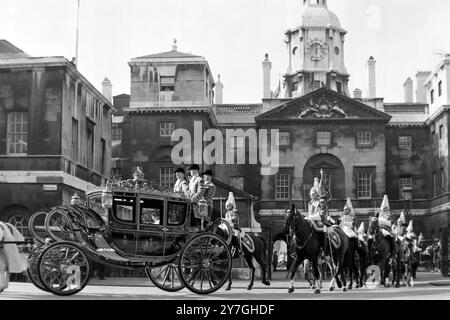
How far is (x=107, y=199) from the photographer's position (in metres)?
14.4

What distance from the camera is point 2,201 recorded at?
2944 centimetres

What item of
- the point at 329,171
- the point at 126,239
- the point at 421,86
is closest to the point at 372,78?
the point at 421,86

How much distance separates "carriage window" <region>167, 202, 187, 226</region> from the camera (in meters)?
15.1

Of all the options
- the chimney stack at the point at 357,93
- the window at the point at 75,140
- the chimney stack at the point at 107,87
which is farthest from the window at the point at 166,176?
the chimney stack at the point at 357,93

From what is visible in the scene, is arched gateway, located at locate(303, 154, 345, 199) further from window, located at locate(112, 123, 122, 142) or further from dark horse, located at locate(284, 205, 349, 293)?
dark horse, located at locate(284, 205, 349, 293)

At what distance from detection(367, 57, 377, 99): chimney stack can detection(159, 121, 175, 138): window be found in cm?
1876

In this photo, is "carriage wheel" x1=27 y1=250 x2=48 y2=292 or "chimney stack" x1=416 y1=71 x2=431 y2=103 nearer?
"carriage wheel" x1=27 y1=250 x2=48 y2=292

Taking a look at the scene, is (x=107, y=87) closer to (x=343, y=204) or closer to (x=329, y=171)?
(x=329, y=171)

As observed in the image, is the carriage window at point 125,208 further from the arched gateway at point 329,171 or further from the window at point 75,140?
the arched gateway at point 329,171

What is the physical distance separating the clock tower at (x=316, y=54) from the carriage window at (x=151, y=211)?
56250mm

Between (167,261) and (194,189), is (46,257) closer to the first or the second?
(167,261)

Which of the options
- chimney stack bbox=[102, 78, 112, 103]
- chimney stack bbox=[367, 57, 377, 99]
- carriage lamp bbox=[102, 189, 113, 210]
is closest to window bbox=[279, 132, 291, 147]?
chimney stack bbox=[367, 57, 377, 99]

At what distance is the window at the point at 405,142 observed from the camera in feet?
190
